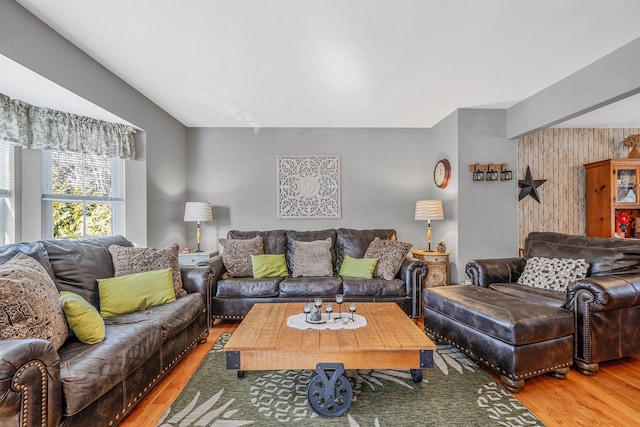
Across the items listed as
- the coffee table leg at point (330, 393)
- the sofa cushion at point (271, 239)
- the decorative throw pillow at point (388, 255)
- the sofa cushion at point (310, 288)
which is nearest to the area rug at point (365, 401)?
the coffee table leg at point (330, 393)

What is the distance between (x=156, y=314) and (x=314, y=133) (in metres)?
3.25

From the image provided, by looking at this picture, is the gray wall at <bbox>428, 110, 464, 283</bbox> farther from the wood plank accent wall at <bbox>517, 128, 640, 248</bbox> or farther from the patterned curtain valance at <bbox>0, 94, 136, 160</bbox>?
the patterned curtain valance at <bbox>0, 94, 136, 160</bbox>

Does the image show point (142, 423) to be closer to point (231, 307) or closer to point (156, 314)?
point (156, 314)

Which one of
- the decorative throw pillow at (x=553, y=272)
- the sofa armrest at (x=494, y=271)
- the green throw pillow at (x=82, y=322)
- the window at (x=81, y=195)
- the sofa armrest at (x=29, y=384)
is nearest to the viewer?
the sofa armrest at (x=29, y=384)

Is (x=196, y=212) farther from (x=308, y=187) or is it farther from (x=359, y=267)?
(x=359, y=267)

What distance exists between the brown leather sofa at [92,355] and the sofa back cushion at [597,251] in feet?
11.0

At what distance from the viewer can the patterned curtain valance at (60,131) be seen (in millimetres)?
2434

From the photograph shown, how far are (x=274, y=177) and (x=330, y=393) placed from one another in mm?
3288

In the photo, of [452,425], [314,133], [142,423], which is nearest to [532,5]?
[452,425]

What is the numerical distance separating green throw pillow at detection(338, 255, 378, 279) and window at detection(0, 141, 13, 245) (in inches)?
124

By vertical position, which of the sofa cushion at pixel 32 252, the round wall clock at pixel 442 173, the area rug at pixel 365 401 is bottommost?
the area rug at pixel 365 401

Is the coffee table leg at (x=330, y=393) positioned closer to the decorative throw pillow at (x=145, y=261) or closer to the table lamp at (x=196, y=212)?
the decorative throw pillow at (x=145, y=261)

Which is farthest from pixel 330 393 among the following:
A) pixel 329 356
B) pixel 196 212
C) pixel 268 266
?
pixel 196 212

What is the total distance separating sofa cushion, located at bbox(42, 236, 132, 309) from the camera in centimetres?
212
